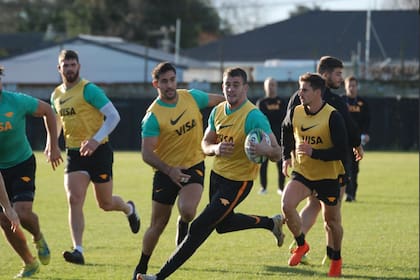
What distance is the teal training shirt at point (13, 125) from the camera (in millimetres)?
9938

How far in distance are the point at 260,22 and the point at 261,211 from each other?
60.0 metres

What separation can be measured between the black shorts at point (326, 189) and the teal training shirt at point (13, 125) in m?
2.90

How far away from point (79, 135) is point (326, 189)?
2905 mm

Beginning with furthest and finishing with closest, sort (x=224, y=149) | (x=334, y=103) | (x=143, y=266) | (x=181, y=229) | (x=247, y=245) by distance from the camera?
(x=247, y=245) → (x=334, y=103) → (x=181, y=229) → (x=143, y=266) → (x=224, y=149)

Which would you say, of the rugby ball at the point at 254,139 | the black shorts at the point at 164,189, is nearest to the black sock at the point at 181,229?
the black shorts at the point at 164,189

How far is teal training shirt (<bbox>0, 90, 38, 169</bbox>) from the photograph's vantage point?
9938 mm

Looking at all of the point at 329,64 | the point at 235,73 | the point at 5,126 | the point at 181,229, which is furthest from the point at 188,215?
the point at 329,64

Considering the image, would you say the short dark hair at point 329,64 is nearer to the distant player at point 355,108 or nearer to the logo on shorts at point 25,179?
the logo on shorts at point 25,179

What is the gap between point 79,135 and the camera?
11.3 m

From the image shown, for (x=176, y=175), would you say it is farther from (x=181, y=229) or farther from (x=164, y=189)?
(x=181, y=229)

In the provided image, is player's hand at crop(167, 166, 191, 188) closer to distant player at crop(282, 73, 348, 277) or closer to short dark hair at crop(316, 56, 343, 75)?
distant player at crop(282, 73, 348, 277)

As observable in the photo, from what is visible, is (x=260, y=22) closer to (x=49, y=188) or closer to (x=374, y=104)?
(x=374, y=104)

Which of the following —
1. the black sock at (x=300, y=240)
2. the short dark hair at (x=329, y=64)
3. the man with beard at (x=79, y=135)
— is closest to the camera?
the black sock at (x=300, y=240)

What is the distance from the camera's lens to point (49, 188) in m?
21.7
